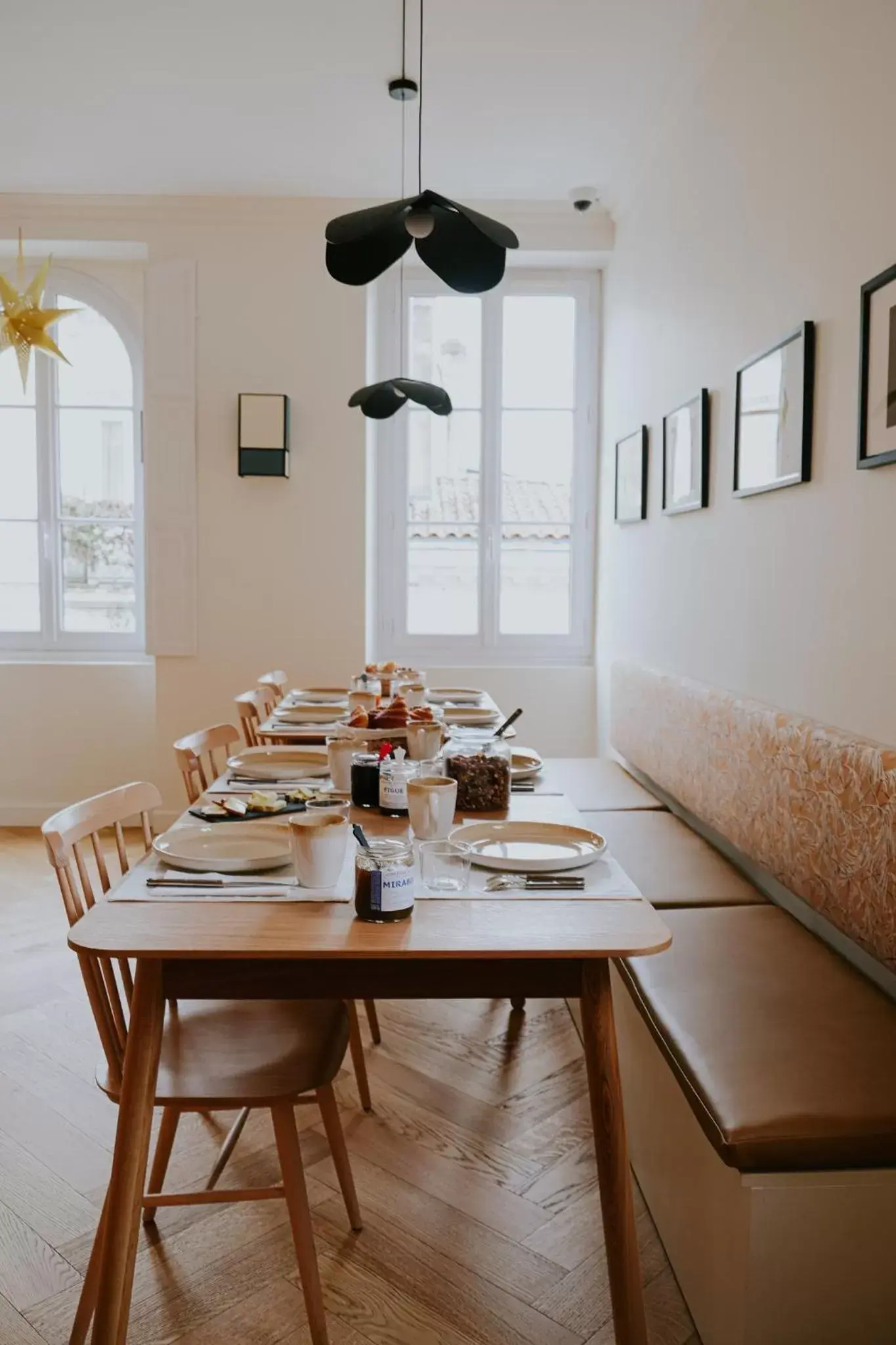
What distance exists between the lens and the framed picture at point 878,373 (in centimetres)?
201

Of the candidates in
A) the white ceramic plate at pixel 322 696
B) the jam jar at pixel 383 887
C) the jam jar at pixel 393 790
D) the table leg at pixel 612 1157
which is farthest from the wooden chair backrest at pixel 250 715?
the table leg at pixel 612 1157

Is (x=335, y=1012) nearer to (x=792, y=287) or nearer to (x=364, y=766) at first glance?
(x=364, y=766)

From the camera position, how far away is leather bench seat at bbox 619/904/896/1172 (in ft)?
4.81

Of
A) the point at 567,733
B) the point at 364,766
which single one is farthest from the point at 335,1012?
the point at 567,733

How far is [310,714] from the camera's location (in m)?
Result: 3.44

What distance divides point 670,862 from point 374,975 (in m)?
1.50

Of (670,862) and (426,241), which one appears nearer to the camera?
(426,241)

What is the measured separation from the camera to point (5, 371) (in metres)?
5.28

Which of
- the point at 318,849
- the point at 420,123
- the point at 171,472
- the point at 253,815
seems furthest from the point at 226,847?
the point at 171,472

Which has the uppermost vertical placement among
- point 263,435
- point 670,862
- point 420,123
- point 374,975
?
point 420,123

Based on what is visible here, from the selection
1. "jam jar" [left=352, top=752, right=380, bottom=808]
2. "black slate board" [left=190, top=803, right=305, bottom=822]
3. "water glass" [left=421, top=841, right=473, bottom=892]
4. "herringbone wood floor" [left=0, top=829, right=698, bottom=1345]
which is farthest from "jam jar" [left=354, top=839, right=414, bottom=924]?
"herringbone wood floor" [left=0, top=829, right=698, bottom=1345]

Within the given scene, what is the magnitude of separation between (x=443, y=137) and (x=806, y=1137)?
395 centimetres

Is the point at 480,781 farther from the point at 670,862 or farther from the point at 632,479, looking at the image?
the point at 632,479

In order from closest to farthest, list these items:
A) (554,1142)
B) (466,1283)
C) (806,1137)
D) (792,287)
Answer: (806,1137), (466,1283), (554,1142), (792,287)
